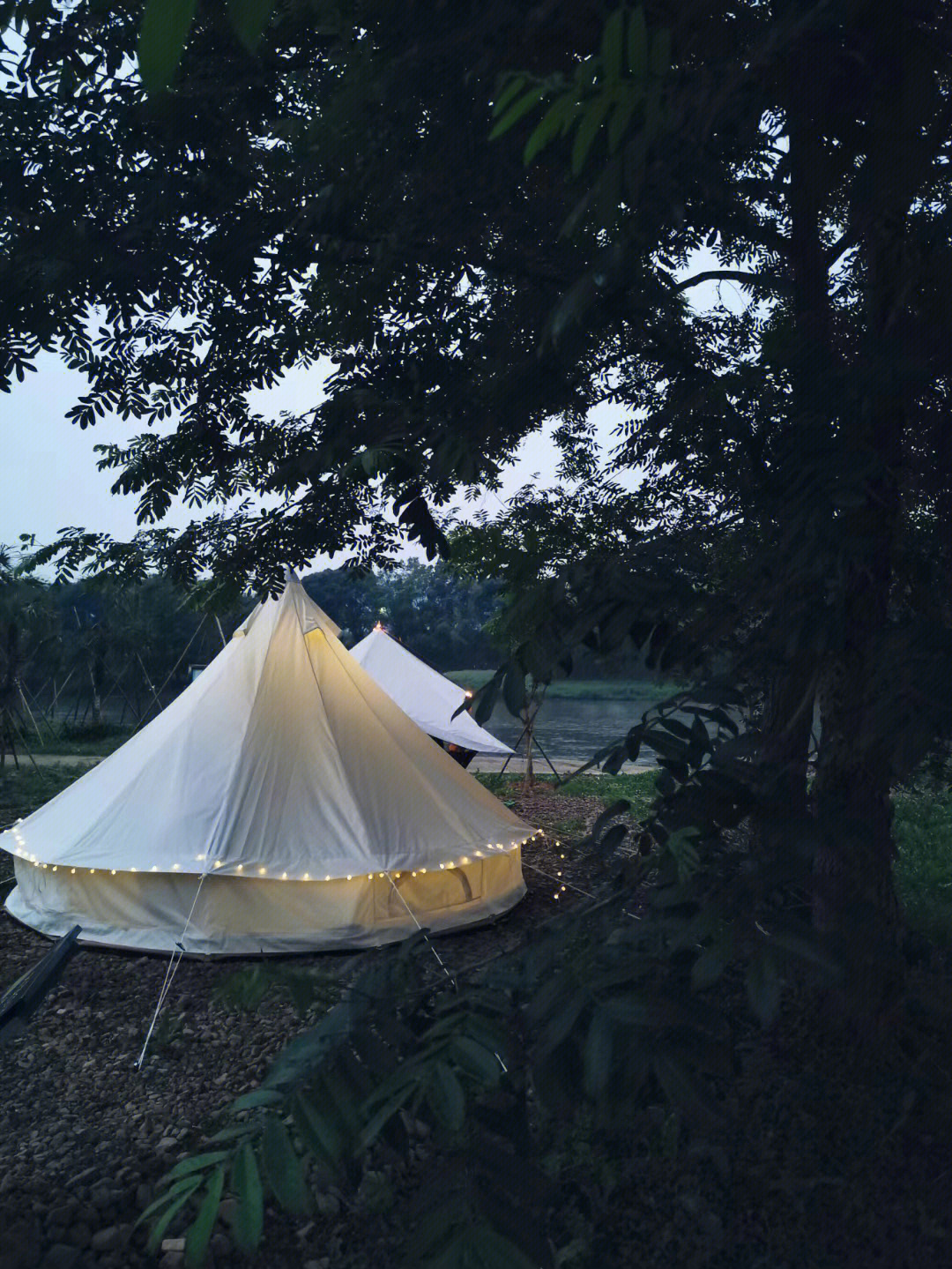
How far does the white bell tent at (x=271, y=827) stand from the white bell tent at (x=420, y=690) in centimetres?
Answer: 632

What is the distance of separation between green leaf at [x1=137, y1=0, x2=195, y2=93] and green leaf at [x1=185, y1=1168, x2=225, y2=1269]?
1213mm

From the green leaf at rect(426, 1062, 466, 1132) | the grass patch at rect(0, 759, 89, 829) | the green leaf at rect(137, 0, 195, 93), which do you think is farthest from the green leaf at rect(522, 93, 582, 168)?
the grass patch at rect(0, 759, 89, 829)

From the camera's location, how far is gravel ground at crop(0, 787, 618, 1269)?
10.5 ft

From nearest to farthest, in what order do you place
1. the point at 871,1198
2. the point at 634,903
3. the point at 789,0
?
the point at 789,0, the point at 634,903, the point at 871,1198

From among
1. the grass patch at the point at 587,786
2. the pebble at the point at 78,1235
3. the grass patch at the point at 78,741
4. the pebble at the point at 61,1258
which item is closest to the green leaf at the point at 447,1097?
the pebble at the point at 61,1258

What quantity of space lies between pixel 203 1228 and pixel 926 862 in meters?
7.60

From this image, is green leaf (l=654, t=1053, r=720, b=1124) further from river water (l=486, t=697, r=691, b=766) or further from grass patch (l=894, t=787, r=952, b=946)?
river water (l=486, t=697, r=691, b=766)

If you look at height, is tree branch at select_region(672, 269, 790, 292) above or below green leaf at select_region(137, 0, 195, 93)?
above

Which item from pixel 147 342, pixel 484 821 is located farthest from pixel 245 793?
pixel 147 342

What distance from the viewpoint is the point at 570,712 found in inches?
1284

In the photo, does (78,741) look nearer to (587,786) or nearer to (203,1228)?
(587,786)

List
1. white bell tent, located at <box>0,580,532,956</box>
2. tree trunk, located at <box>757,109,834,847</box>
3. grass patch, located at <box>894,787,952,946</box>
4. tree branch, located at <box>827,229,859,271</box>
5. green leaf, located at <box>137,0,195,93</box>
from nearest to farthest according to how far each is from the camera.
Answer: green leaf, located at <box>137,0,195,93</box> < tree trunk, located at <box>757,109,834,847</box> < tree branch, located at <box>827,229,859,271</box> < grass patch, located at <box>894,787,952,946</box> < white bell tent, located at <box>0,580,532,956</box>

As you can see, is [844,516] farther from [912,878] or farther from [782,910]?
[912,878]

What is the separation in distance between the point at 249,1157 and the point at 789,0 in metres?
2.00
